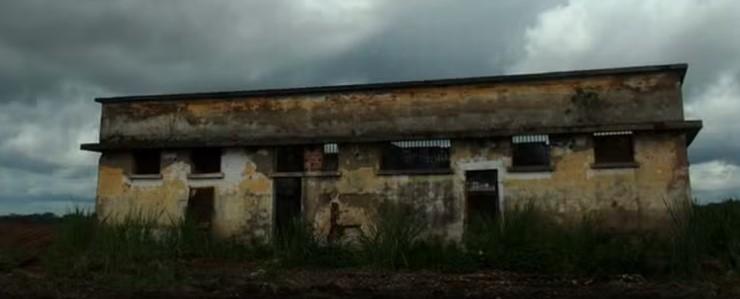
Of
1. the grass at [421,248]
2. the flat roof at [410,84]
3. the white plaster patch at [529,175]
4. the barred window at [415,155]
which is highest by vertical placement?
the flat roof at [410,84]

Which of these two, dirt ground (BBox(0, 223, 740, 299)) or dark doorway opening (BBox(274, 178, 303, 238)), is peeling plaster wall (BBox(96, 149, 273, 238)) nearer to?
dark doorway opening (BBox(274, 178, 303, 238))

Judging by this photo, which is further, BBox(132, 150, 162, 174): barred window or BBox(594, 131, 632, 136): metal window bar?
BBox(132, 150, 162, 174): barred window

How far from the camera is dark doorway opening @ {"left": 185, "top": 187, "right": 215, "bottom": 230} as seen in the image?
20125 mm

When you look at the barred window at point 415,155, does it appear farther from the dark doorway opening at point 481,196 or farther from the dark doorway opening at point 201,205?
the dark doorway opening at point 201,205

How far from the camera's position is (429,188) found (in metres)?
18.6

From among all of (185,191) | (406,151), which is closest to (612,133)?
(406,151)

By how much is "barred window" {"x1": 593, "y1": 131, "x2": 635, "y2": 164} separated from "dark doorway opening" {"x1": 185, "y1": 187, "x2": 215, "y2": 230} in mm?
10489

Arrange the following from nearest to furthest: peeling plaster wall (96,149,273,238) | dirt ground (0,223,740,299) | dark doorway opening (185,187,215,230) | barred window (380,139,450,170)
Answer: dirt ground (0,223,740,299) → barred window (380,139,450,170) → peeling plaster wall (96,149,273,238) → dark doorway opening (185,187,215,230)

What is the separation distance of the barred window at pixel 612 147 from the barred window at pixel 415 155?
151 inches

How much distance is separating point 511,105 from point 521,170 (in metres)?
1.77

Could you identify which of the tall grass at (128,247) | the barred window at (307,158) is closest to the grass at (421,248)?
the tall grass at (128,247)

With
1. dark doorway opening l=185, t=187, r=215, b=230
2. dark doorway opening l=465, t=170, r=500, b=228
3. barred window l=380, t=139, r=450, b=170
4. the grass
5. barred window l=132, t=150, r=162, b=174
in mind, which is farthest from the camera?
barred window l=132, t=150, r=162, b=174

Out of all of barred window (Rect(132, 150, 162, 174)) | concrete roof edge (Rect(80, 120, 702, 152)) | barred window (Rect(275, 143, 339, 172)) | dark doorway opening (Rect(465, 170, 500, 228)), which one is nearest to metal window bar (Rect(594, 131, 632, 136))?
concrete roof edge (Rect(80, 120, 702, 152))

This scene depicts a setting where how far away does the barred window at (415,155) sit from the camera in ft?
62.3
